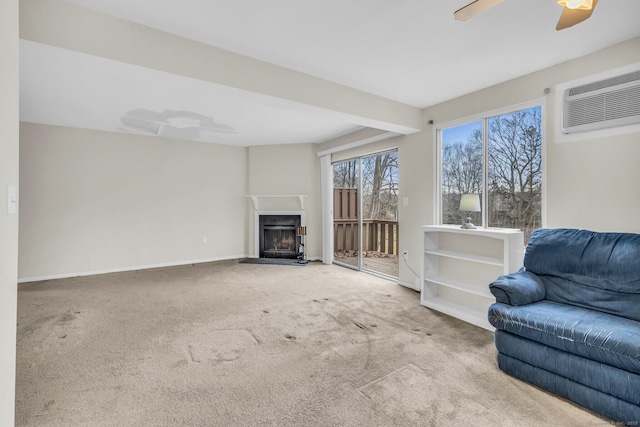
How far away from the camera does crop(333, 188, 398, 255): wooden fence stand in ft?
20.2

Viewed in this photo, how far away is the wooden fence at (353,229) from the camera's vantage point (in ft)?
20.2

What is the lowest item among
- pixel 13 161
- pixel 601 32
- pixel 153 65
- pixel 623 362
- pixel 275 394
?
pixel 275 394

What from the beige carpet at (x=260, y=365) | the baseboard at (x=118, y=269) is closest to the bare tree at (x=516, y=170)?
the beige carpet at (x=260, y=365)

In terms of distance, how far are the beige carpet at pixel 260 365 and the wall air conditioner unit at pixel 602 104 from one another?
2.09m

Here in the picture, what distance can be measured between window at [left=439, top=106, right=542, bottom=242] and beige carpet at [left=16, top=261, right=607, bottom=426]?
1.29 meters

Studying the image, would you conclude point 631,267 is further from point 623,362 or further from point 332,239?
point 332,239

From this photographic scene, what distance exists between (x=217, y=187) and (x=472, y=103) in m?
4.75

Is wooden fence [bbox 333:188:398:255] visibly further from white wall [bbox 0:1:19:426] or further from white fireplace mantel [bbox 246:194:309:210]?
white wall [bbox 0:1:19:426]

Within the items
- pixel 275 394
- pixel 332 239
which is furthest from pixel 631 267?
pixel 332 239

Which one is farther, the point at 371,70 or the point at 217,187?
the point at 217,187

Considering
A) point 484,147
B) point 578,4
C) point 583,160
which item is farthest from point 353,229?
point 578,4

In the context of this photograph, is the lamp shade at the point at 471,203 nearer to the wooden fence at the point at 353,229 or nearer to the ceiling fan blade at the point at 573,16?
the ceiling fan blade at the point at 573,16

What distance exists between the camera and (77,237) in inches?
195

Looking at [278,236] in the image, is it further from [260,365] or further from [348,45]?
[348,45]
